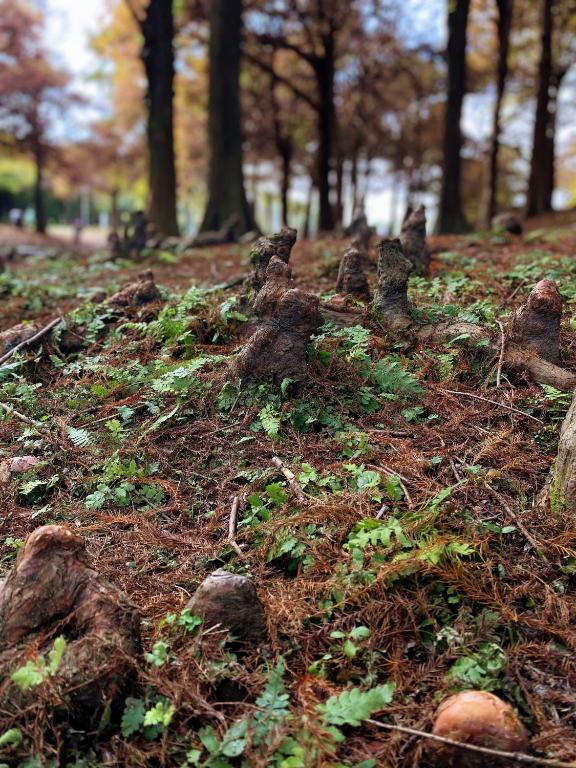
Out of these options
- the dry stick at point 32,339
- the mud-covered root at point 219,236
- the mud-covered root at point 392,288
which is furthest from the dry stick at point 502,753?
the mud-covered root at point 219,236

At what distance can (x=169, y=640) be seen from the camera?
8.18 feet

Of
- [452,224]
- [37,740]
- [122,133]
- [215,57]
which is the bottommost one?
[37,740]

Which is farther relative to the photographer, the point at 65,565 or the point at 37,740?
the point at 65,565

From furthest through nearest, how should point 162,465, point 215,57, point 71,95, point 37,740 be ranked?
point 71,95, point 215,57, point 162,465, point 37,740

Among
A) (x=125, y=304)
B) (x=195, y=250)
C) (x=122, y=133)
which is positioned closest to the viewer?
(x=125, y=304)

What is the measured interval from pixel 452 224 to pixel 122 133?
84.5 ft

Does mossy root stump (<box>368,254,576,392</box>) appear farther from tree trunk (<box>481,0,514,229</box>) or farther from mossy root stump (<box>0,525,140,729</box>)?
tree trunk (<box>481,0,514,229</box>)

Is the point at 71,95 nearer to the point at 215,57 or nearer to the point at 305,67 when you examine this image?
the point at 305,67

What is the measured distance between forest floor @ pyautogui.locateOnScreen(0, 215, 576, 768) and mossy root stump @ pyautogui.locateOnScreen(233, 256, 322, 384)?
0.42 ft

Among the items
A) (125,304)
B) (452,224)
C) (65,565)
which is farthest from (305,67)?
(65,565)

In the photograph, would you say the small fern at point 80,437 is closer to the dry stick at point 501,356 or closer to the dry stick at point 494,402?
the dry stick at point 494,402

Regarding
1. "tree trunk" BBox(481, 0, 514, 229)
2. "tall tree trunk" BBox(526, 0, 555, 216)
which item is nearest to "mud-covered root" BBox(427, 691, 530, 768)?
"tree trunk" BBox(481, 0, 514, 229)

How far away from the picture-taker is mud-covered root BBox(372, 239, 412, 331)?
191 inches

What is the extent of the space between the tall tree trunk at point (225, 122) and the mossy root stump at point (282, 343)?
10277mm
